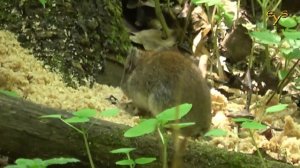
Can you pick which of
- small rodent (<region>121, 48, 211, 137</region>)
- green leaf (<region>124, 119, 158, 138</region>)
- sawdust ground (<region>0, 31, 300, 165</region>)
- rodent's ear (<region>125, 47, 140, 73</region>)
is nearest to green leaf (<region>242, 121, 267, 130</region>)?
green leaf (<region>124, 119, 158, 138</region>)

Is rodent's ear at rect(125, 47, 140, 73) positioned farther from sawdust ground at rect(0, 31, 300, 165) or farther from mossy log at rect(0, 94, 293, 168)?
mossy log at rect(0, 94, 293, 168)

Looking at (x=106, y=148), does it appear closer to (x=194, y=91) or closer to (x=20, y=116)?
(x=20, y=116)

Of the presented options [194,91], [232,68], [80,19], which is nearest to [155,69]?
[194,91]

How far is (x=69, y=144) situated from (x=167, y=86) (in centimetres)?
128

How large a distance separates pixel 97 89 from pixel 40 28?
58 cm

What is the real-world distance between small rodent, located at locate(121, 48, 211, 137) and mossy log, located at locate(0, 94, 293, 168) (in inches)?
28.9

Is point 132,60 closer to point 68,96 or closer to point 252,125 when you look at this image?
point 68,96

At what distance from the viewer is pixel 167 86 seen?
12.9ft

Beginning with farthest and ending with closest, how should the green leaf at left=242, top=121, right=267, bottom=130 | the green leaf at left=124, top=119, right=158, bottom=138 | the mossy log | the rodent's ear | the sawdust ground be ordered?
the rodent's ear, the sawdust ground, the mossy log, the green leaf at left=242, top=121, right=267, bottom=130, the green leaf at left=124, top=119, right=158, bottom=138

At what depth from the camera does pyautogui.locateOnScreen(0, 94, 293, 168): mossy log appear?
274 cm

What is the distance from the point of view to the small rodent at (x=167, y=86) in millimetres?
3800

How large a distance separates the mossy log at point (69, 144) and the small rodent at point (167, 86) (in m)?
0.73

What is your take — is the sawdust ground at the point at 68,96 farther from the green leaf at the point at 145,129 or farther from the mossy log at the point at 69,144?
the green leaf at the point at 145,129

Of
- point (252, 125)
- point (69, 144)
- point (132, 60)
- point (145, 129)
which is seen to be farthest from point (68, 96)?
point (145, 129)
